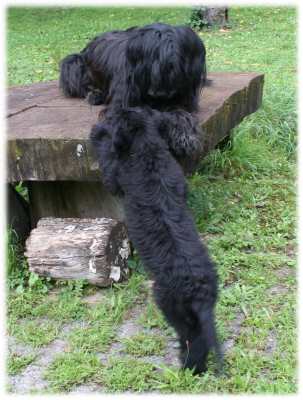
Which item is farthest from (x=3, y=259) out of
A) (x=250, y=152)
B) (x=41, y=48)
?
(x=41, y=48)

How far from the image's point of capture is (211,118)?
3.77m

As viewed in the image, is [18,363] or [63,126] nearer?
[18,363]

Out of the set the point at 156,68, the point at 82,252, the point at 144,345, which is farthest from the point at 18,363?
the point at 156,68

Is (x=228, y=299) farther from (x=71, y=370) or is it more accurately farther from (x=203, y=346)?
(x=71, y=370)

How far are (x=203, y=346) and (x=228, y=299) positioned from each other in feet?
2.64

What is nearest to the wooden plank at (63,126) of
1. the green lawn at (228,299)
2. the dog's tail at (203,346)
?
the green lawn at (228,299)

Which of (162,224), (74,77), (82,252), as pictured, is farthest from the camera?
(74,77)

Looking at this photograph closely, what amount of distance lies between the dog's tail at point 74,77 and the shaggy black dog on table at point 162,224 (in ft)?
3.54

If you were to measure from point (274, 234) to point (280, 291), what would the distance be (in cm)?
76

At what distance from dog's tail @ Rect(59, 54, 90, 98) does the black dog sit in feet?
1.02

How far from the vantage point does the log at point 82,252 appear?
3.46 metres

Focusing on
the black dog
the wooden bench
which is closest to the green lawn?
the wooden bench

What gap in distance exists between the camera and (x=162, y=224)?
8.63ft

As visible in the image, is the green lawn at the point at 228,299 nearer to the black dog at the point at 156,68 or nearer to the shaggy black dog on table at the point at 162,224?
the shaggy black dog on table at the point at 162,224
